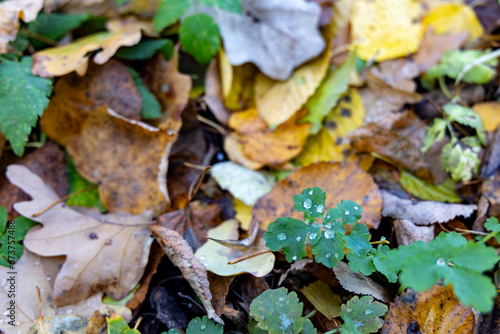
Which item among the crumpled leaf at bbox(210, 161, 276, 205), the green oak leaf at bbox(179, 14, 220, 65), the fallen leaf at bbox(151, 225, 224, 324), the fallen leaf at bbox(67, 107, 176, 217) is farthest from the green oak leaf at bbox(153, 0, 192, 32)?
the fallen leaf at bbox(151, 225, 224, 324)

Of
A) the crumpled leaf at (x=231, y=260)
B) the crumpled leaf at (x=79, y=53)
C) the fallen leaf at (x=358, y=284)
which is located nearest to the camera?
the fallen leaf at (x=358, y=284)

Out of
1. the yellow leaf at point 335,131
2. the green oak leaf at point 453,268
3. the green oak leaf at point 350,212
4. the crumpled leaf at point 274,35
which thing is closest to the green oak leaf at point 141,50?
the crumpled leaf at point 274,35

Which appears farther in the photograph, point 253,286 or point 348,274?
point 253,286

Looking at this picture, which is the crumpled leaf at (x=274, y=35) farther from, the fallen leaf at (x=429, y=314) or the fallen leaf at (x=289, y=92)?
the fallen leaf at (x=429, y=314)

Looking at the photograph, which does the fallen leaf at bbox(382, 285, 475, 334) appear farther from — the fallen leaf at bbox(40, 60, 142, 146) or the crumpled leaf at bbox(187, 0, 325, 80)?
the fallen leaf at bbox(40, 60, 142, 146)

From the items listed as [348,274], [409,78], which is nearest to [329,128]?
[409,78]

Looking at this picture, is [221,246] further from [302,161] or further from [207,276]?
[302,161]

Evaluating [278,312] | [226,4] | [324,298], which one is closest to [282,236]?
[278,312]
